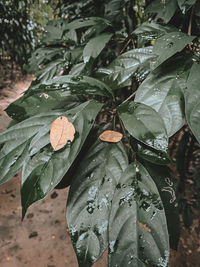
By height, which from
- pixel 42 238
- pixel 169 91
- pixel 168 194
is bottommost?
pixel 42 238

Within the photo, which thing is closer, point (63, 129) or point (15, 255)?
point (63, 129)

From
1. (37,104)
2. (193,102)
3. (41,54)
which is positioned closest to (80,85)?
(37,104)

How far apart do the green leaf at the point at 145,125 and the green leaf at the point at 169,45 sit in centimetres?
10

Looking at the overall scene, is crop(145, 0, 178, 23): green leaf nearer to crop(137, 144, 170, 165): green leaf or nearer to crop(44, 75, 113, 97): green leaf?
crop(44, 75, 113, 97): green leaf

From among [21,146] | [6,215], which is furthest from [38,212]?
[21,146]

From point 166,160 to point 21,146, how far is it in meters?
0.31

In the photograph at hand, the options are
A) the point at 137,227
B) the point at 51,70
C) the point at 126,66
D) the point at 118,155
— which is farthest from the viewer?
the point at 51,70

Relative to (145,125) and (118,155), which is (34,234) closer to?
(118,155)

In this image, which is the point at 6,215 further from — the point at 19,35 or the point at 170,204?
the point at 19,35

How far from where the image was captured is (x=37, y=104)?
583 mm

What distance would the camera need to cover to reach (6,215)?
5.12 feet

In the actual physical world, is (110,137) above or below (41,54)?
below

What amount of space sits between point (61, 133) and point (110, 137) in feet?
0.48

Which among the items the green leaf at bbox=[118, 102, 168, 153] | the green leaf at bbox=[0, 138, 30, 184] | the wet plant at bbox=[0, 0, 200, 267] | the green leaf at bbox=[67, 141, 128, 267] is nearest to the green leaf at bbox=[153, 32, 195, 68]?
the wet plant at bbox=[0, 0, 200, 267]
